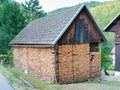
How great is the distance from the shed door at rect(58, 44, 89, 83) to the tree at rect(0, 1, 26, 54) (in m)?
17.1

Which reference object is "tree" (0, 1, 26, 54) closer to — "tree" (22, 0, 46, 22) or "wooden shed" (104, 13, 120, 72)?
"tree" (22, 0, 46, 22)

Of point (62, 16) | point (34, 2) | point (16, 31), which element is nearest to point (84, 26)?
point (62, 16)

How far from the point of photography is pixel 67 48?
2223cm

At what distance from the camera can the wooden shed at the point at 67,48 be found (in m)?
21.6

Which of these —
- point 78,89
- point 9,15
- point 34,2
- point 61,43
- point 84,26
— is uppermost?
point 34,2

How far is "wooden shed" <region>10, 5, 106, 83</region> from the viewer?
2162 centimetres

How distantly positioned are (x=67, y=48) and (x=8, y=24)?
1840 centimetres

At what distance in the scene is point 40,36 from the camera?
24438 millimetres

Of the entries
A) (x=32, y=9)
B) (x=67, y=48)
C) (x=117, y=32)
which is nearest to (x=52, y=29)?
(x=67, y=48)

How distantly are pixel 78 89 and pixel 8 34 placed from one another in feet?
80.0

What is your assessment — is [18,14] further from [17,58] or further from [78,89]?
[78,89]

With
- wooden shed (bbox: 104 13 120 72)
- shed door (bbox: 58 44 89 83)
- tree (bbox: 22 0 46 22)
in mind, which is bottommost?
shed door (bbox: 58 44 89 83)

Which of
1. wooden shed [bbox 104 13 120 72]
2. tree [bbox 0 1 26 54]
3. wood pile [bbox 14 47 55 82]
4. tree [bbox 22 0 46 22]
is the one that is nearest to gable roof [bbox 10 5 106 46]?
A: wood pile [bbox 14 47 55 82]

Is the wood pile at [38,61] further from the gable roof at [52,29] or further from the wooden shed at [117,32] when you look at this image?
the wooden shed at [117,32]
